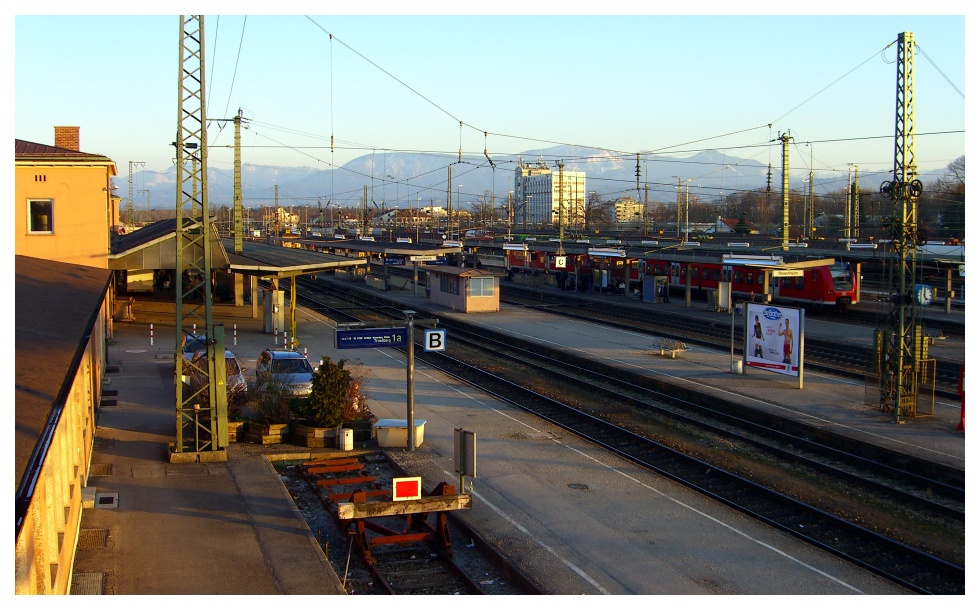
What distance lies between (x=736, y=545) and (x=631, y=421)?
6.85m

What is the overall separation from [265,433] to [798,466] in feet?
29.8

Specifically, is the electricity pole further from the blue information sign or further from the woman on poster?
the blue information sign

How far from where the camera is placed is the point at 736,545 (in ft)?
33.8

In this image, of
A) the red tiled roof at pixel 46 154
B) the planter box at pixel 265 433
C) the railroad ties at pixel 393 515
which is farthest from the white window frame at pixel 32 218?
the railroad ties at pixel 393 515

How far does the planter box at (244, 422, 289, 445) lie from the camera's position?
15.0 metres

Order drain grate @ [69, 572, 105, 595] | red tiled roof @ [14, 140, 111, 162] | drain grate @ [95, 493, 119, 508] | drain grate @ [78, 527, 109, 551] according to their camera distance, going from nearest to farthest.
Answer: drain grate @ [69, 572, 105, 595] < drain grate @ [78, 527, 109, 551] < drain grate @ [95, 493, 119, 508] < red tiled roof @ [14, 140, 111, 162]

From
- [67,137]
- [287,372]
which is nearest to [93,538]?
[287,372]

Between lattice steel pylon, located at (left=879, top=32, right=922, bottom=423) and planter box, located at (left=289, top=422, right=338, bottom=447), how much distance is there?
10.7m

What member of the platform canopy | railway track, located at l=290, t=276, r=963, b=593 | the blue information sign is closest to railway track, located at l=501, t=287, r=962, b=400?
railway track, located at l=290, t=276, r=963, b=593

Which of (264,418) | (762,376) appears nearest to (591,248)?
(762,376)

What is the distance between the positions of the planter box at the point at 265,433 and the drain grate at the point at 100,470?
2.59 m

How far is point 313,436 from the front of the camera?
588 inches

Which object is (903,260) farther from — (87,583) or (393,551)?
(87,583)

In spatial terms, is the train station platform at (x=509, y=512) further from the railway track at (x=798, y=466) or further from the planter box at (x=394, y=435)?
the railway track at (x=798, y=466)
